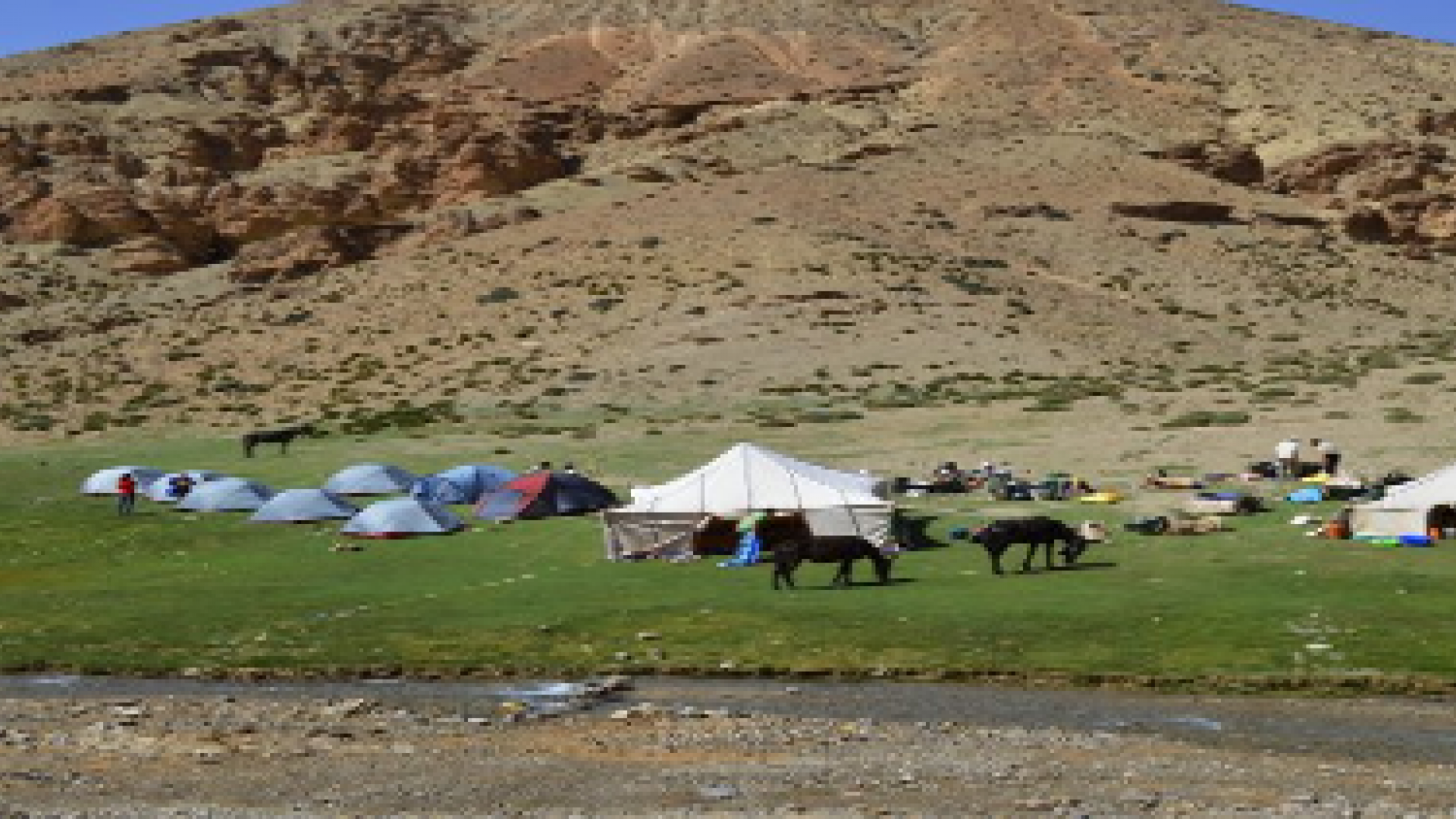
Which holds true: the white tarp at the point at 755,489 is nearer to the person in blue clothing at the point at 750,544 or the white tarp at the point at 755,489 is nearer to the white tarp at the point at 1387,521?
the person in blue clothing at the point at 750,544

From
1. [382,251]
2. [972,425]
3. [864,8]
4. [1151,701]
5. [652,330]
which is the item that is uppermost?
[864,8]

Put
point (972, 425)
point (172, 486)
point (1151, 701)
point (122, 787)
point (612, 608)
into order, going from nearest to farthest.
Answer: point (122, 787)
point (1151, 701)
point (612, 608)
point (172, 486)
point (972, 425)

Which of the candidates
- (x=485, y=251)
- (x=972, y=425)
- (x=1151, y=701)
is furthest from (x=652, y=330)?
(x=1151, y=701)

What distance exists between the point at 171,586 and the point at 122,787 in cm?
1723

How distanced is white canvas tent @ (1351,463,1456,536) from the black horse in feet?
28.4

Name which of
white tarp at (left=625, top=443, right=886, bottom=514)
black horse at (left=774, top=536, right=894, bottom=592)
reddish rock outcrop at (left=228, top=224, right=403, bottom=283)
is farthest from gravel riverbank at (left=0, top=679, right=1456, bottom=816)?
reddish rock outcrop at (left=228, top=224, right=403, bottom=283)

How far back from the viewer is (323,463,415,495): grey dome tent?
46.8 meters

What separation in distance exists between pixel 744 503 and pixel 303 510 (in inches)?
513

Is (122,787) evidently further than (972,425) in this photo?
No

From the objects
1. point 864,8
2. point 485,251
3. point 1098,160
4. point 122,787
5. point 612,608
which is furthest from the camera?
point 864,8

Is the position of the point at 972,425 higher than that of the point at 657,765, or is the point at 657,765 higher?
the point at 972,425

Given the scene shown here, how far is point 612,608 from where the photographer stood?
28.2 meters

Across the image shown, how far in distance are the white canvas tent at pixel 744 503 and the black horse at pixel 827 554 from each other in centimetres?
290

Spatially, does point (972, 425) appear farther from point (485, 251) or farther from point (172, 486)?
point (485, 251)
